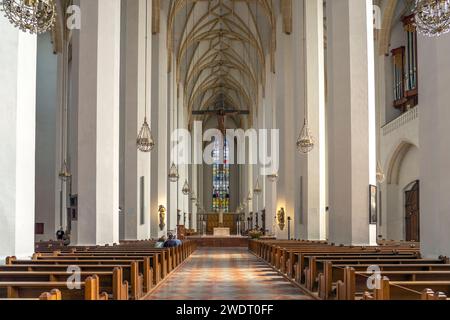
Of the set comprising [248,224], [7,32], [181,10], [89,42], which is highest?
[181,10]

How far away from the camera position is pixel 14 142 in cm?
917

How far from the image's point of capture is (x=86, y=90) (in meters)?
15.4

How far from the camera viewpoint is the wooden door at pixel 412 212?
23.7 metres

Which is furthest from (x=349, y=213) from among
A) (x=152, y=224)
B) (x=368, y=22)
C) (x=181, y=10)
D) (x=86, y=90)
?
(x=181, y=10)

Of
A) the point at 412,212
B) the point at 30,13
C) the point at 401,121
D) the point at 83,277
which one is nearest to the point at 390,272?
the point at 83,277

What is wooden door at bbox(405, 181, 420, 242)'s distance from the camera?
2370 centimetres

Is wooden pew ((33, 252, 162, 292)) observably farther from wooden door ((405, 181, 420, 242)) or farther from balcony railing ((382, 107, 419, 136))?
wooden door ((405, 181, 420, 242))

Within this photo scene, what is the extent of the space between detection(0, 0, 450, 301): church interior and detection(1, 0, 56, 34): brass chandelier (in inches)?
0.7

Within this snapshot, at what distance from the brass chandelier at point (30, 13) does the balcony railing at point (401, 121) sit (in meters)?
16.9

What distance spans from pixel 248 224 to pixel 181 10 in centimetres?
1857

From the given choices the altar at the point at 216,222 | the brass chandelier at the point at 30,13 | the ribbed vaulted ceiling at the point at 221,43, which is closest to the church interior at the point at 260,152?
the brass chandelier at the point at 30,13

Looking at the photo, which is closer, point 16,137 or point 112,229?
point 16,137

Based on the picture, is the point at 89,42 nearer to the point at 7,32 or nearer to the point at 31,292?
the point at 7,32

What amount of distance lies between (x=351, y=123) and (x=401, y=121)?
900 cm
